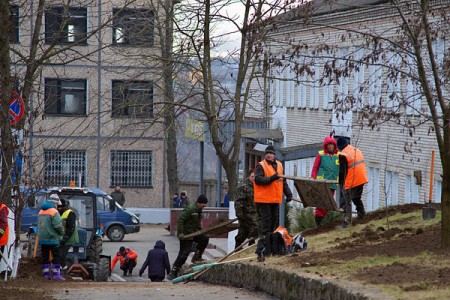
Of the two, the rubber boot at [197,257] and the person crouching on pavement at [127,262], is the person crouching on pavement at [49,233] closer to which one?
the rubber boot at [197,257]

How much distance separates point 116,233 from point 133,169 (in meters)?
15.2

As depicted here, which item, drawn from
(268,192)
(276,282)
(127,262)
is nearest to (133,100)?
(127,262)

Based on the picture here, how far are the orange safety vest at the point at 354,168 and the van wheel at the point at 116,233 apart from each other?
2058cm

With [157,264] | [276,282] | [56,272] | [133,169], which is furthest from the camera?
[133,169]

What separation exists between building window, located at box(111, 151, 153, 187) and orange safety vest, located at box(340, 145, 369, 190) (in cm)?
3534

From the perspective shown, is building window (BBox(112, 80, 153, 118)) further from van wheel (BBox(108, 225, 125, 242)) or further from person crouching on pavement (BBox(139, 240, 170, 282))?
A: van wheel (BBox(108, 225, 125, 242))

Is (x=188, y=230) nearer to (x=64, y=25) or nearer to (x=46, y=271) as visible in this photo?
(x=46, y=271)

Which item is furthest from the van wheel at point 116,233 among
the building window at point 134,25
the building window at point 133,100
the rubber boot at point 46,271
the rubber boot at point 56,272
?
the rubber boot at point 46,271

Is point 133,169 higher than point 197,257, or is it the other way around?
point 133,169

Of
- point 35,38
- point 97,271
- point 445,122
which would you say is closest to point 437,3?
point 445,122

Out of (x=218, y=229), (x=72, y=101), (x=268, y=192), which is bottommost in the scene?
(x=218, y=229)

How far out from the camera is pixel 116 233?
38.9 m

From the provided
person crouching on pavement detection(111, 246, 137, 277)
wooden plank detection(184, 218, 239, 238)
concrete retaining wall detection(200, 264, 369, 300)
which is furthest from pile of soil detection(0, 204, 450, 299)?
person crouching on pavement detection(111, 246, 137, 277)

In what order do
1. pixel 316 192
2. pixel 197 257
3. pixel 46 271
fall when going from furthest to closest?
1. pixel 197 257
2. pixel 46 271
3. pixel 316 192
